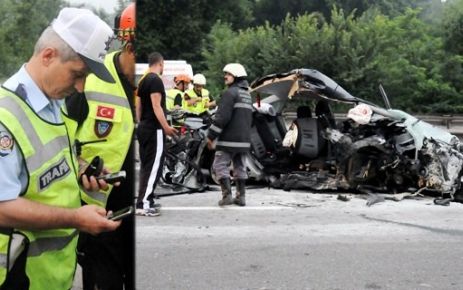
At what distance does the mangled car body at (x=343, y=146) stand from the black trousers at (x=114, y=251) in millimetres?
4359

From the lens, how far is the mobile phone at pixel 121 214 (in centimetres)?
107

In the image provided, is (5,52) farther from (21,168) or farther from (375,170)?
(375,170)

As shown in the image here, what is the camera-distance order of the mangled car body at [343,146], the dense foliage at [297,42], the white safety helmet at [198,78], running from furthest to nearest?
1. the mangled car body at [343,146]
2. the white safety helmet at [198,78]
3. the dense foliage at [297,42]

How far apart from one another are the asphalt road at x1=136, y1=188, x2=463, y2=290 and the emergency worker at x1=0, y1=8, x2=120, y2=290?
161cm

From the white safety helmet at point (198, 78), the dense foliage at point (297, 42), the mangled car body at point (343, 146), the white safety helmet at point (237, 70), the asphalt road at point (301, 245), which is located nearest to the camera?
the dense foliage at point (297, 42)

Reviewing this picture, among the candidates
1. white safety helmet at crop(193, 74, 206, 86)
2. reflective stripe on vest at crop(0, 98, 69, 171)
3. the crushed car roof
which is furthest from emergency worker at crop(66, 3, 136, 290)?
the crushed car roof

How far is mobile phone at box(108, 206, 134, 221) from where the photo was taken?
42.2 inches

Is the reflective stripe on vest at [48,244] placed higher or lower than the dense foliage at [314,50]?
lower

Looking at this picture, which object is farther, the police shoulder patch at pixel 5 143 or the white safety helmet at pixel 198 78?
the white safety helmet at pixel 198 78

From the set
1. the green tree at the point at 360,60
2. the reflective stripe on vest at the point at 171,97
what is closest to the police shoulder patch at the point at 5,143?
the green tree at the point at 360,60

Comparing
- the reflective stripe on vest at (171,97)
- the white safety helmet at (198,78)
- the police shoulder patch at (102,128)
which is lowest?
the police shoulder patch at (102,128)

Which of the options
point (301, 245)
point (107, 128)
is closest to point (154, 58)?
point (107, 128)

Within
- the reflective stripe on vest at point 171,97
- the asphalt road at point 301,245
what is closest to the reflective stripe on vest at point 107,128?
the asphalt road at point 301,245

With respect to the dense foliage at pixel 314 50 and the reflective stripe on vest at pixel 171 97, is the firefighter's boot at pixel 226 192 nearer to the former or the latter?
the reflective stripe on vest at pixel 171 97
